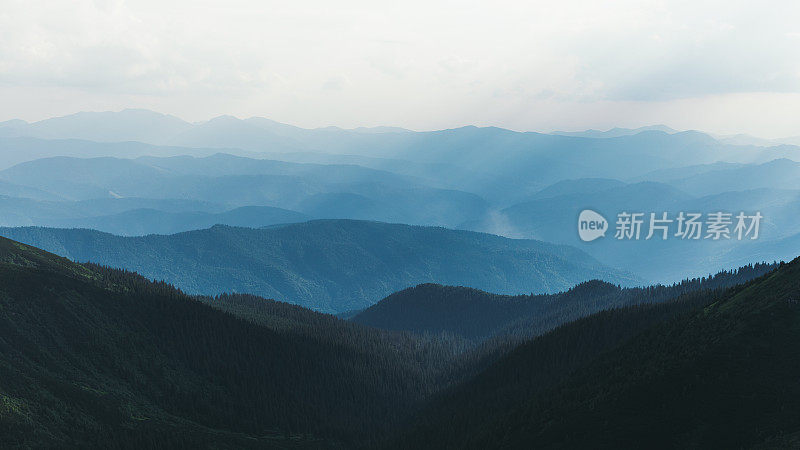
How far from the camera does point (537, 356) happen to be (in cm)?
16662

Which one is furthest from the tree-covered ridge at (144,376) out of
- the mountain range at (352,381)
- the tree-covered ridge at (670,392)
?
the tree-covered ridge at (670,392)

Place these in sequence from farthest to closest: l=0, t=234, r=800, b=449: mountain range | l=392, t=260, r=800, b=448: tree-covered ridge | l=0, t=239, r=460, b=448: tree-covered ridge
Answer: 1. l=0, t=239, r=460, b=448: tree-covered ridge
2. l=0, t=234, r=800, b=449: mountain range
3. l=392, t=260, r=800, b=448: tree-covered ridge

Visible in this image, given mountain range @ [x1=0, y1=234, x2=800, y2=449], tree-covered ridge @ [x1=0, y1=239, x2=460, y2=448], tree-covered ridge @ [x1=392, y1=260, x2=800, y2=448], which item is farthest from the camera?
tree-covered ridge @ [x1=0, y1=239, x2=460, y2=448]

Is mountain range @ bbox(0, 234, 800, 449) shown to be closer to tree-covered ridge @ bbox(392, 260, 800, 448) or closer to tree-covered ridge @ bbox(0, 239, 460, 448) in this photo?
tree-covered ridge @ bbox(392, 260, 800, 448)

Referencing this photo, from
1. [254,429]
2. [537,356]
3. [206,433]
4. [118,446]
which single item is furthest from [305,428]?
[537,356]

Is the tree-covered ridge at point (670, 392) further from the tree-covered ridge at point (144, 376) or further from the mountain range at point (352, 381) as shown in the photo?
the tree-covered ridge at point (144, 376)

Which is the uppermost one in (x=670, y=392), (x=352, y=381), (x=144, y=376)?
(x=670, y=392)

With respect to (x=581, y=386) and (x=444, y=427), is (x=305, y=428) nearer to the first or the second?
(x=444, y=427)

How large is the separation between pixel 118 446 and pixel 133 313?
207ft

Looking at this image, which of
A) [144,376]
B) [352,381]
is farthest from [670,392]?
[144,376]

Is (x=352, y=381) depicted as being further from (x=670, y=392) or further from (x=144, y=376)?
(x=670, y=392)

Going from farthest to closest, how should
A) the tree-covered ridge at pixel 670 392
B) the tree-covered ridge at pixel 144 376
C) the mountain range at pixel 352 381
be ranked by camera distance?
1. the tree-covered ridge at pixel 144 376
2. the mountain range at pixel 352 381
3. the tree-covered ridge at pixel 670 392

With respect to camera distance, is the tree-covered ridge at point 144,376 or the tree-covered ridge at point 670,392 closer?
the tree-covered ridge at point 670,392

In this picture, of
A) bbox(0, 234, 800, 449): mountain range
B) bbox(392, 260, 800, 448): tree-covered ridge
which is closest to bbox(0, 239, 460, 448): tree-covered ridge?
bbox(0, 234, 800, 449): mountain range
